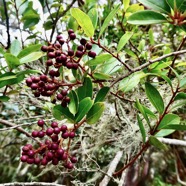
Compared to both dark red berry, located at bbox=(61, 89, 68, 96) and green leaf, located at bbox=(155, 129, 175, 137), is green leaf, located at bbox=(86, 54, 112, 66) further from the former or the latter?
green leaf, located at bbox=(155, 129, 175, 137)

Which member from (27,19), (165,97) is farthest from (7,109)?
(165,97)

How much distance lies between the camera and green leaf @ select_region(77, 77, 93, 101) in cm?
68

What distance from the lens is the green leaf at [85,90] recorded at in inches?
26.8

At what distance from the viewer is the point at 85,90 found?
693 millimetres

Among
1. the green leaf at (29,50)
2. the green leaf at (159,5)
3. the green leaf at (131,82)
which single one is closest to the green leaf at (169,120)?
the green leaf at (131,82)

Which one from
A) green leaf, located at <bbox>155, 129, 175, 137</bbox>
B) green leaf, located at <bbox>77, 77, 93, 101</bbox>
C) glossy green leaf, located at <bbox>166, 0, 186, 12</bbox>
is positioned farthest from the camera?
green leaf, located at <bbox>155, 129, 175, 137</bbox>

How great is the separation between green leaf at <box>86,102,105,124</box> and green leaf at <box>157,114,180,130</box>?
0.52 feet

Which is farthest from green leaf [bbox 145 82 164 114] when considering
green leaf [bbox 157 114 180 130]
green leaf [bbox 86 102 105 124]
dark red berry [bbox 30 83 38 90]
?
dark red berry [bbox 30 83 38 90]

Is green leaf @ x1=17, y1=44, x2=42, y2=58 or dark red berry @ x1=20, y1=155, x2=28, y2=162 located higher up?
green leaf @ x1=17, y1=44, x2=42, y2=58

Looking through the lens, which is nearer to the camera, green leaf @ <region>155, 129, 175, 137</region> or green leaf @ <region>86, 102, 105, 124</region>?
green leaf @ <region>86, 102, 105, 124</region>

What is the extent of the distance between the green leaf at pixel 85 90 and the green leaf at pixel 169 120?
0.63 feet

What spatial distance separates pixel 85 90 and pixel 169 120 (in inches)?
8.7

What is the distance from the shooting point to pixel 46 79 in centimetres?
64

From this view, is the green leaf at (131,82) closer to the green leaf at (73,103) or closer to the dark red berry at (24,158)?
the green leaf at (73,103)
